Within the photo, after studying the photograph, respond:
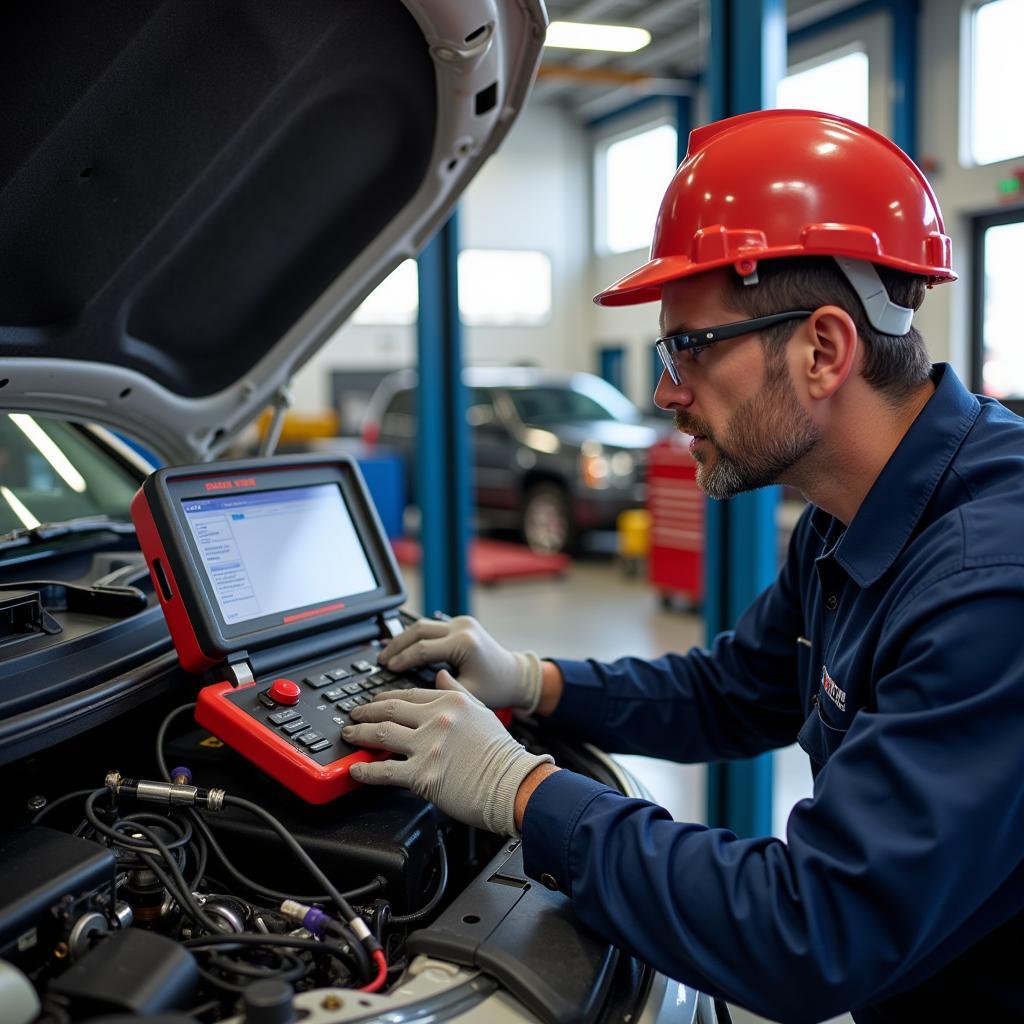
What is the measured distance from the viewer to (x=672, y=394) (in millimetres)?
1175

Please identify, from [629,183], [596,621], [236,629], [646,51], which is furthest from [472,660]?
[629,183]

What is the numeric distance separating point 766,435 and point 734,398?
57 mm

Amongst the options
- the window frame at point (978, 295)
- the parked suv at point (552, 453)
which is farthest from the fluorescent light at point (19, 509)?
the parked suv at point (552, 453)

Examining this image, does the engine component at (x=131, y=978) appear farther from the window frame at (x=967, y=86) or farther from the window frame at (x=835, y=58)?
the window frame at (x=835, y=58)

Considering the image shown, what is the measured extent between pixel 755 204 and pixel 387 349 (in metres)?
12.2

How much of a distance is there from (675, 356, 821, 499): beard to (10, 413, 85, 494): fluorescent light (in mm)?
1097

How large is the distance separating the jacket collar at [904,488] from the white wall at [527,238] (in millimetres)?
11704

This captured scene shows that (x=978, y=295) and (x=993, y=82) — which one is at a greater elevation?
(x=993, y=82)

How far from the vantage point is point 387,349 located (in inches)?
510

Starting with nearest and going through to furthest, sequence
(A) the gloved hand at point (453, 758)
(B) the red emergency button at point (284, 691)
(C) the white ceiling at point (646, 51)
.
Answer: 1. (A) the gloved hand at point (453, 758)
2. (B) the red emergency button at point (284, 691)
3. (C) the white ceiling at point (646, 51)

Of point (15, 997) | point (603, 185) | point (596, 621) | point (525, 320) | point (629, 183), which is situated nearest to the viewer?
point (15, 997)

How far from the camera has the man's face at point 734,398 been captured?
110cm

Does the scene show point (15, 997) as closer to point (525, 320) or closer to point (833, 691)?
point (833, 691)

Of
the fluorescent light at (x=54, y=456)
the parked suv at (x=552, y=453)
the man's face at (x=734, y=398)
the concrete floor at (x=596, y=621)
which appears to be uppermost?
the man's face at (x=734, y=398)
